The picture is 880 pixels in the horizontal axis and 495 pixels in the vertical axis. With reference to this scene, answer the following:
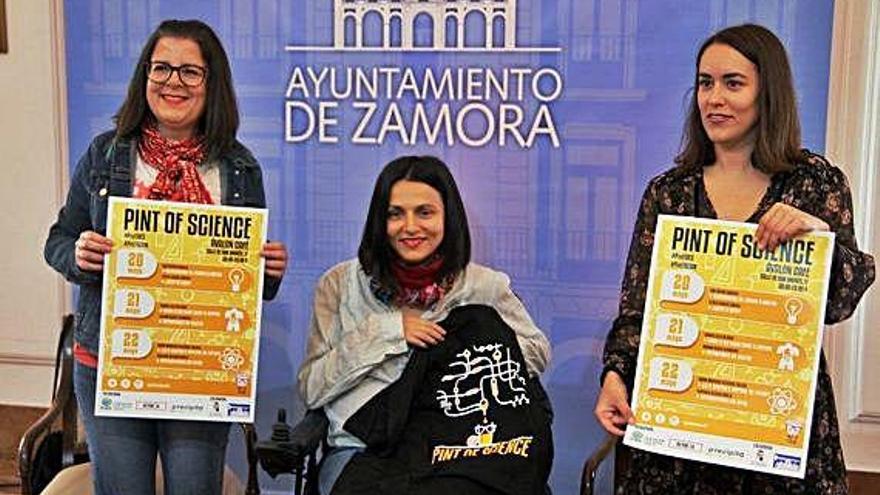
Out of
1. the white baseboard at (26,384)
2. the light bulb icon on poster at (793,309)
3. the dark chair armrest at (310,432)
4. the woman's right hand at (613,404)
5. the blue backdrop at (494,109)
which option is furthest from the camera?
the white baseboard at (26,384)

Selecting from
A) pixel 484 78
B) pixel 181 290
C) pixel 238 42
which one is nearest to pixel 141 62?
pixel 181 290

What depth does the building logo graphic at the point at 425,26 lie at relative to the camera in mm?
2811

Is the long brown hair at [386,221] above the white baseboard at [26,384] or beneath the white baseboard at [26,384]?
above

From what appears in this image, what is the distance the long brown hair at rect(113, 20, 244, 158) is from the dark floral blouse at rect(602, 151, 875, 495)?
3.06 ft

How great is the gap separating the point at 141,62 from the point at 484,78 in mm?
988

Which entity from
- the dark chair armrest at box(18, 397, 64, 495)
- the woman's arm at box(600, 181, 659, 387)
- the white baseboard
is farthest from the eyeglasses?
the white baseboard

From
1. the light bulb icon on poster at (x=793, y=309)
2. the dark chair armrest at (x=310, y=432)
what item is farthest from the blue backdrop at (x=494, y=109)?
the light bulb icon on poster at (x=793, y=309)

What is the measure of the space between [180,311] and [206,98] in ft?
1.55

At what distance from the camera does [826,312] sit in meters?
1.98

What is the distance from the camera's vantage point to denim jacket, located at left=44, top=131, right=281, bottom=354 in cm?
222

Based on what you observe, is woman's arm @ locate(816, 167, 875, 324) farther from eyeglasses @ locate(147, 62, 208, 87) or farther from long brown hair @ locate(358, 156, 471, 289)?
eyeglasses @ locate(147, 62, 208, 87)

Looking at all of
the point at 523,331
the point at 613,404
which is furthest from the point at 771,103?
the point at 523,331

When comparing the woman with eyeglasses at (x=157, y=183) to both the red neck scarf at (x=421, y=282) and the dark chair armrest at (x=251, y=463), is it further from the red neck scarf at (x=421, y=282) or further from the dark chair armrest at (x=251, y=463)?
the red neck scarf at (x=421, y=282)

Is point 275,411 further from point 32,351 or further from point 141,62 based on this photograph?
point 141,62
